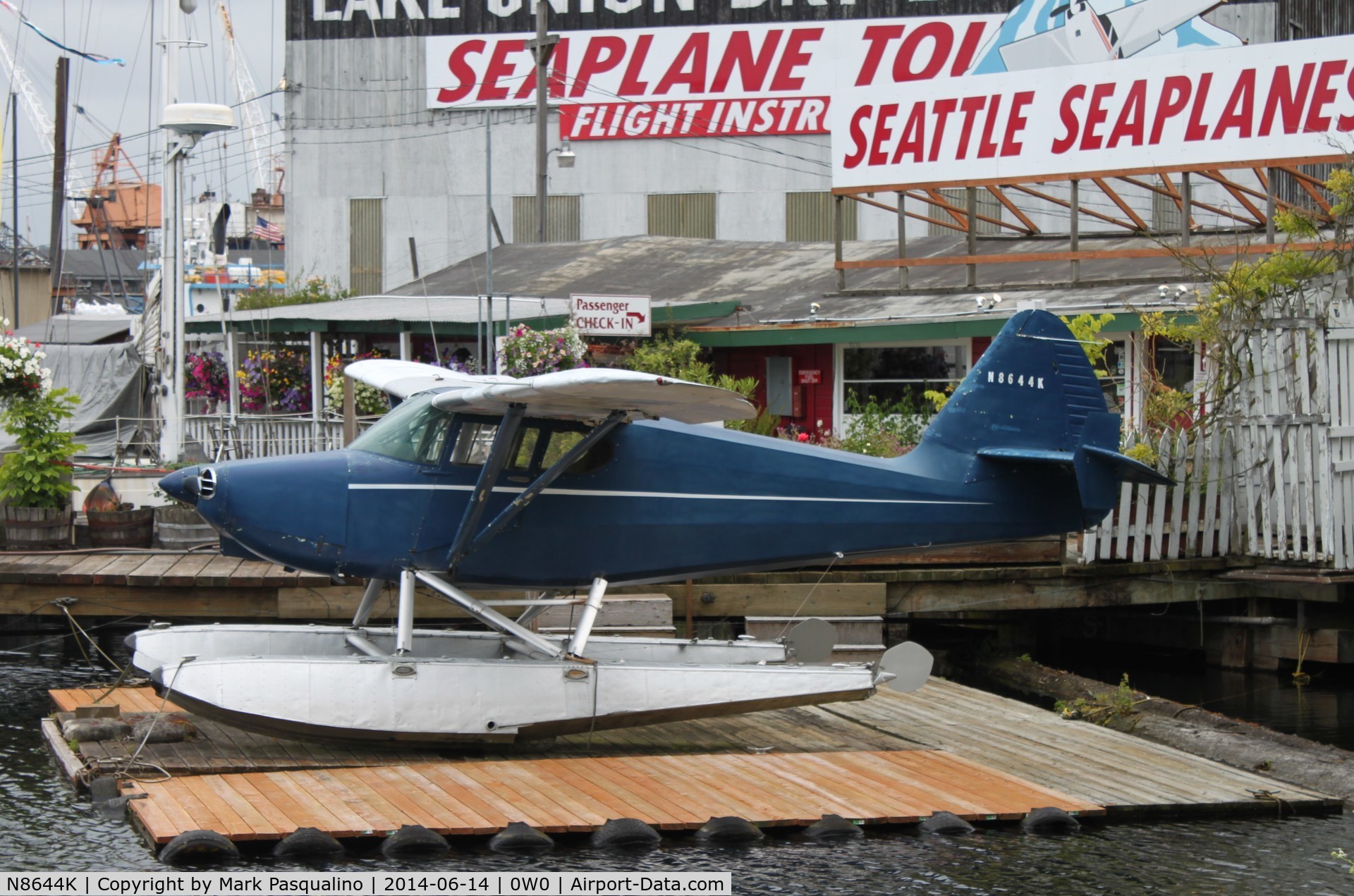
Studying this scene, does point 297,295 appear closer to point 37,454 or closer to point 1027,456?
point 37,454

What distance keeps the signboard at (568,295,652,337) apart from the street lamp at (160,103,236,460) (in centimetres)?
528

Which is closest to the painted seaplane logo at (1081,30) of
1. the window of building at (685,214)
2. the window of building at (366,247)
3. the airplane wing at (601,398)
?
the airplane wing at (601,398)

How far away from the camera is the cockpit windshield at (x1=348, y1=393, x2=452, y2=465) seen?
9352 mm

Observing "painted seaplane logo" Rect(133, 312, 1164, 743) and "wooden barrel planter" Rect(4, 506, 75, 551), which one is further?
"wooden barrel planter" Rect(4, 506, 75, 551)

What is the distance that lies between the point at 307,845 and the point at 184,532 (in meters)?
7.54

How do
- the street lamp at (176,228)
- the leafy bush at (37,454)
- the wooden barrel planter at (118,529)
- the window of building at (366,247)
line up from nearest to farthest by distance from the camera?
1. the leafy bush at (37,454)
2. the wooden barrel planter at (118,529)
3. the street lamp at (176,228)
4. the window of building at (366,247)

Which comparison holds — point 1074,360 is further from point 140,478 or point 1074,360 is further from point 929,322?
point 140,478

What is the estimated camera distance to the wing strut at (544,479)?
916 centimetres

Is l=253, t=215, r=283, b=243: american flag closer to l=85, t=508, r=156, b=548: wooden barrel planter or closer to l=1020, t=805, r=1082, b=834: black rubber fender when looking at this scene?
l=85, t=508, r=156, b=548: wooden barrel planter

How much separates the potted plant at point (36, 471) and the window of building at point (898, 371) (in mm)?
9624

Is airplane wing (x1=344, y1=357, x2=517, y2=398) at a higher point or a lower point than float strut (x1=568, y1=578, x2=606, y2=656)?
higher

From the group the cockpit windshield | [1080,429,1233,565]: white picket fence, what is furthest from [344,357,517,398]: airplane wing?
[1080,429,1233,565]: white picket fence

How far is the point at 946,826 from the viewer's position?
7957 millimetres

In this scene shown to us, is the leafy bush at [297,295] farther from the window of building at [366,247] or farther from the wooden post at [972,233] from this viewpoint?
the wooden post at [972,233]
